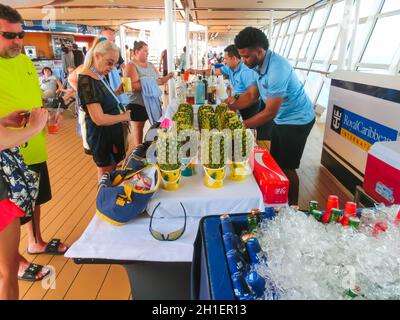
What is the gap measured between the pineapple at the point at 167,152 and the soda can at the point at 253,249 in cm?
63

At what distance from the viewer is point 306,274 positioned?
0.79m

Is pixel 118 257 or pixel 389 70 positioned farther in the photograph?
pixel 389 70

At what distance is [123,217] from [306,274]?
84 cm

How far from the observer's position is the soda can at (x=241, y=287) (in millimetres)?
760

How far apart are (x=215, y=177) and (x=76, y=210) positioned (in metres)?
2.18

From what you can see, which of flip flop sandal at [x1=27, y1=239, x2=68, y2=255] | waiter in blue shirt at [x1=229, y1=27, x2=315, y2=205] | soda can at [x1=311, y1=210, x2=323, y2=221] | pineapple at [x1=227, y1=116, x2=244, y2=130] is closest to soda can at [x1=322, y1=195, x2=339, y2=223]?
soda can at [x1=311, y1=210, x2=323, y2=221]

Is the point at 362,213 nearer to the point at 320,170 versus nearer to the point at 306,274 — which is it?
the point at 306,274

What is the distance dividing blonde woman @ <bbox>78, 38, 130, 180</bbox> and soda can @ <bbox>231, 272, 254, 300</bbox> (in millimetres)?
1673

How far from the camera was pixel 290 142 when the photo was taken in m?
2.66

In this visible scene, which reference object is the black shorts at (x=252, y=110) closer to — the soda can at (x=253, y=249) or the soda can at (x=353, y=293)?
the soda can at (x=253, y=249)

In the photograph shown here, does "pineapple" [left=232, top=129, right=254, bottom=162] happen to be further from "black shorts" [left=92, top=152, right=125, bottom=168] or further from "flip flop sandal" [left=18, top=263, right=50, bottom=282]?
"flip flop sandal" [left=18, top=263, right=50, bottom=282]

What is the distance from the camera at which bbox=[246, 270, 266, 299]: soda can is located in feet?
2.56

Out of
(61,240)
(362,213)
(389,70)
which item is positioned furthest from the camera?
(389,70)
